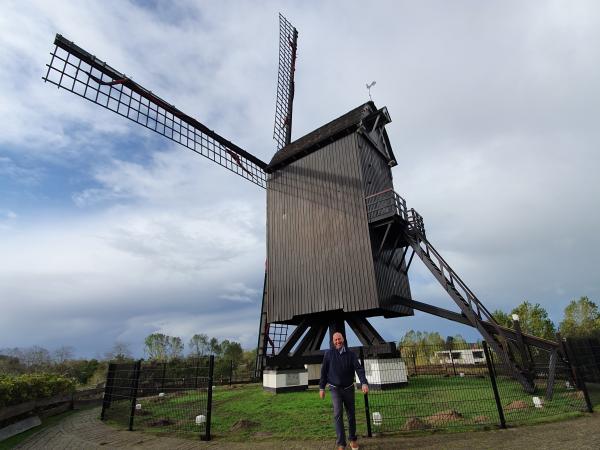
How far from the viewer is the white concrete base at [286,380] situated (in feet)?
44.1

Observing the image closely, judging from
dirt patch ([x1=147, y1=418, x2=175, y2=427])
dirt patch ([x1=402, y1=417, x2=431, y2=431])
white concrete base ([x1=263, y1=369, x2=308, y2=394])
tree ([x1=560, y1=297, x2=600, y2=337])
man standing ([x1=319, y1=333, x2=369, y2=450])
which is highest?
tree ([x1=560, y1=297, x2=600, y2=337])

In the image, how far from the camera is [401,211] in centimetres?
1364

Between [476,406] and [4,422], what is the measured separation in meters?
12.4

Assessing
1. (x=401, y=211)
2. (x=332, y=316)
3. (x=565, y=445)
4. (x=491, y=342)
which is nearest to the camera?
(x=565, y=445)

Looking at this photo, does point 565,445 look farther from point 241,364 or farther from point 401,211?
point 241,364

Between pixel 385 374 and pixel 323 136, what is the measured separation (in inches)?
443

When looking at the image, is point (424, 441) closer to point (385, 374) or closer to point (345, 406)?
point (345, 406)

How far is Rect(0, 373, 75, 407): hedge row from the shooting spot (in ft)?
28.9

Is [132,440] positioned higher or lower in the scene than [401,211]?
lower

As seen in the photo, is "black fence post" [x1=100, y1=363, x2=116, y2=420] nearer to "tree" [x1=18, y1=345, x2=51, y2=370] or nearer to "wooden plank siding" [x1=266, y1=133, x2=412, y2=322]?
"wooden plank siding" [x1=266, y1=133, x2=412, y2=322]

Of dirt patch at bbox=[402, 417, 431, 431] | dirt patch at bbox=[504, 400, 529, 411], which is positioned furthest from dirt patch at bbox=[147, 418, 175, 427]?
dirt patch at bbox=[504, 400, 529, 411]

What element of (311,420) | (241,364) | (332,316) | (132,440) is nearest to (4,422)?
(132,440)

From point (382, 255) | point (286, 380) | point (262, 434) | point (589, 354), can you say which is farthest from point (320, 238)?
point (589, 354)

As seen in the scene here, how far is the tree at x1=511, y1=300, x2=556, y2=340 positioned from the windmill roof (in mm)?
29387
